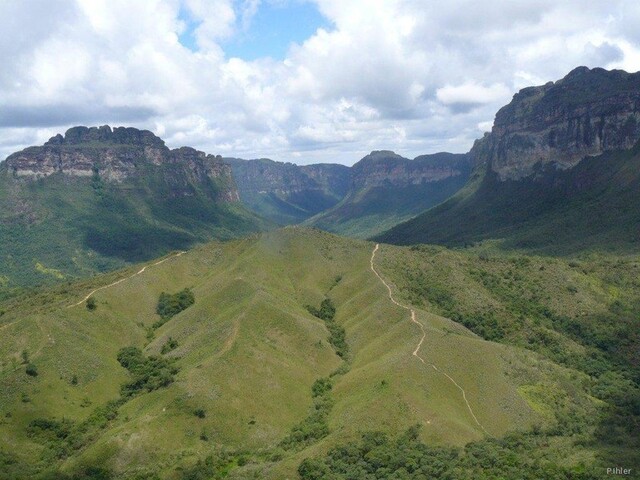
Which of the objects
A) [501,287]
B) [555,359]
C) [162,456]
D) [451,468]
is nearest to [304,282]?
[501,287]

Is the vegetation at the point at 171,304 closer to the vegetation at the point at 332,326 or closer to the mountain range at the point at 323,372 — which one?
the mountain range at the point at 323,372

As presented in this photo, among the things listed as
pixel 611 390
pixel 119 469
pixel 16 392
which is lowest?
pixel 611 390

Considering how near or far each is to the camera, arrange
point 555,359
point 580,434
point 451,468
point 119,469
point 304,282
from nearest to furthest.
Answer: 1. point 451,468
2. point 119,469
3. point 580,434
4. point 555,359
5. point 304,282

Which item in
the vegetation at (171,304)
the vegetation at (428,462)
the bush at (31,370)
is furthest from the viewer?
the vegetation at (171,304)

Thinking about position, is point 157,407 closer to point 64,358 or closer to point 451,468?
point 64,358

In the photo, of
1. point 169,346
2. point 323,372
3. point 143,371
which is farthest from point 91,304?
point 323,372

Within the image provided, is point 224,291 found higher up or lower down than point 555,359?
higher up

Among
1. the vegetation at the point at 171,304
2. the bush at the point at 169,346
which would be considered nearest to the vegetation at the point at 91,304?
the vegetation at the point at 171,304

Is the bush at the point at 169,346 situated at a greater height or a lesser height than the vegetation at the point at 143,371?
greater
